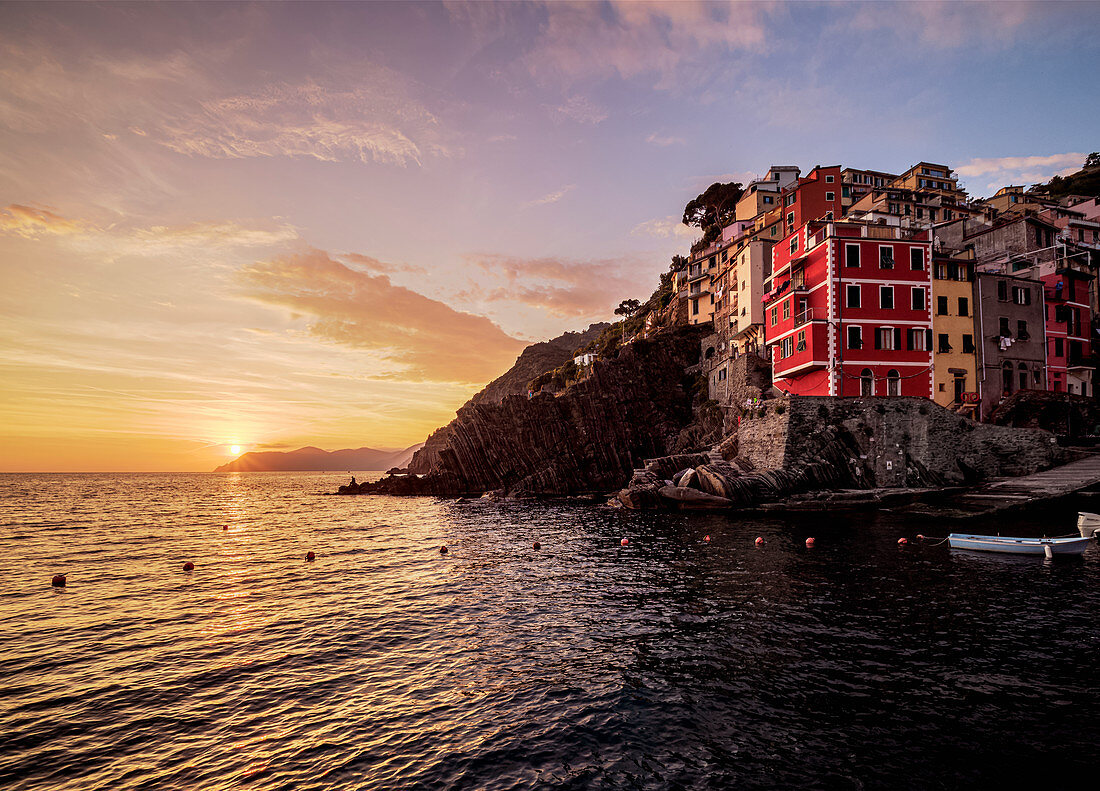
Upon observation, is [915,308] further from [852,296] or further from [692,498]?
[692,498]

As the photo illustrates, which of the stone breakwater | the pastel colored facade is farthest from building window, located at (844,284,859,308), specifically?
the pastel colored facade

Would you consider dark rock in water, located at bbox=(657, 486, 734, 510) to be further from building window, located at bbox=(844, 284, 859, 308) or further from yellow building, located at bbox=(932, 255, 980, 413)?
yellow building, located at bbox=(932, 255, 980, 413)

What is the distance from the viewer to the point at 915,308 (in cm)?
5188

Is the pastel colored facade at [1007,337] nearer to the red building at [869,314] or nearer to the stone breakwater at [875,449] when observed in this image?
the stone breakwater at [875,449]

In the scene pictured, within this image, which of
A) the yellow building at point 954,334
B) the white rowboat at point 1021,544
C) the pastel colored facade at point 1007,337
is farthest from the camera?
the pastel colored facade at point 1007,337

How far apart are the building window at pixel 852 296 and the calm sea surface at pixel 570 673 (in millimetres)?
26621

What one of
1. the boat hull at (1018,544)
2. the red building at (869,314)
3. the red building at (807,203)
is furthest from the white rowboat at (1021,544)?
the red building at (807,203)

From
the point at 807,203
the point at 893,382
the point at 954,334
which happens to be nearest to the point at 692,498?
the point at 893,382

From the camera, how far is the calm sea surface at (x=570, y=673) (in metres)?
11.5

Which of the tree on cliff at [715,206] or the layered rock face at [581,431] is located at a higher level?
the tree on cliff at [715,206]

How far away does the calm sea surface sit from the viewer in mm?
11453

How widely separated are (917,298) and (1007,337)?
523 inches

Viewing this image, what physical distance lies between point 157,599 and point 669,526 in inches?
1363

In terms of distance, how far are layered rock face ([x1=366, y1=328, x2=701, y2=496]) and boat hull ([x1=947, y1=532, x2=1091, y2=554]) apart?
51.2 m
